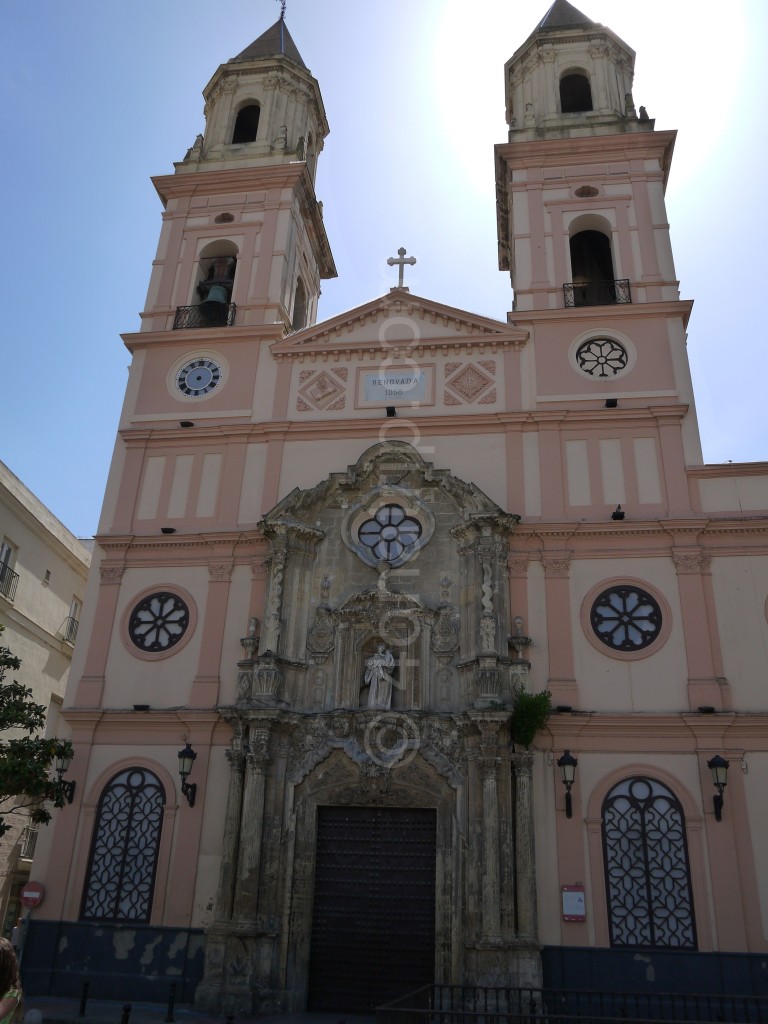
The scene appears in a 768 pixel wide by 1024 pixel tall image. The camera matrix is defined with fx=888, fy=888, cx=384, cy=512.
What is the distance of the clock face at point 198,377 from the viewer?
23000 millimetres

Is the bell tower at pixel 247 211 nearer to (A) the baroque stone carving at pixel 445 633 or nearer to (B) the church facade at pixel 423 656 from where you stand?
(B) the church facade at pixel 423 656

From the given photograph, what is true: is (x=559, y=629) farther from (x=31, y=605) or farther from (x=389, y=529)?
(x=31, y=605)

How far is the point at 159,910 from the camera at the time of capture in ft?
56.4

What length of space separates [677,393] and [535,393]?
10.8ft

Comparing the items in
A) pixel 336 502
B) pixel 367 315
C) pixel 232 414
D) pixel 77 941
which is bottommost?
pixel 77 941

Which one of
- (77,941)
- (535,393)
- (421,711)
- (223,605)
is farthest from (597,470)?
(77,941)

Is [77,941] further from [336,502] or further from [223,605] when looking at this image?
[336,502]

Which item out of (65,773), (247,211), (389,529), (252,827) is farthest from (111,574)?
(247,211)

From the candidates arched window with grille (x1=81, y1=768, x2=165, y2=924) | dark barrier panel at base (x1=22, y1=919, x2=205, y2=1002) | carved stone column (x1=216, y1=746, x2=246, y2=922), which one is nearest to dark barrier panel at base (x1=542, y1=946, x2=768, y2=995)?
carved stone column (x1=216, y1=746, x2=246, y2=922)

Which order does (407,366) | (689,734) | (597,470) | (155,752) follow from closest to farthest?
(689,734)
(155,752)
(597,470)
(407,366)

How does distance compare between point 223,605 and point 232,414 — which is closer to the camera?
point 223,605

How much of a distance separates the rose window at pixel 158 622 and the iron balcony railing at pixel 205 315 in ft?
26.1

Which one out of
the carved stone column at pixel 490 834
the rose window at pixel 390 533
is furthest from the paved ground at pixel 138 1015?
the rose window at pixel 390 533

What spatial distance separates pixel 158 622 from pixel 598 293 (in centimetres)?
1431
